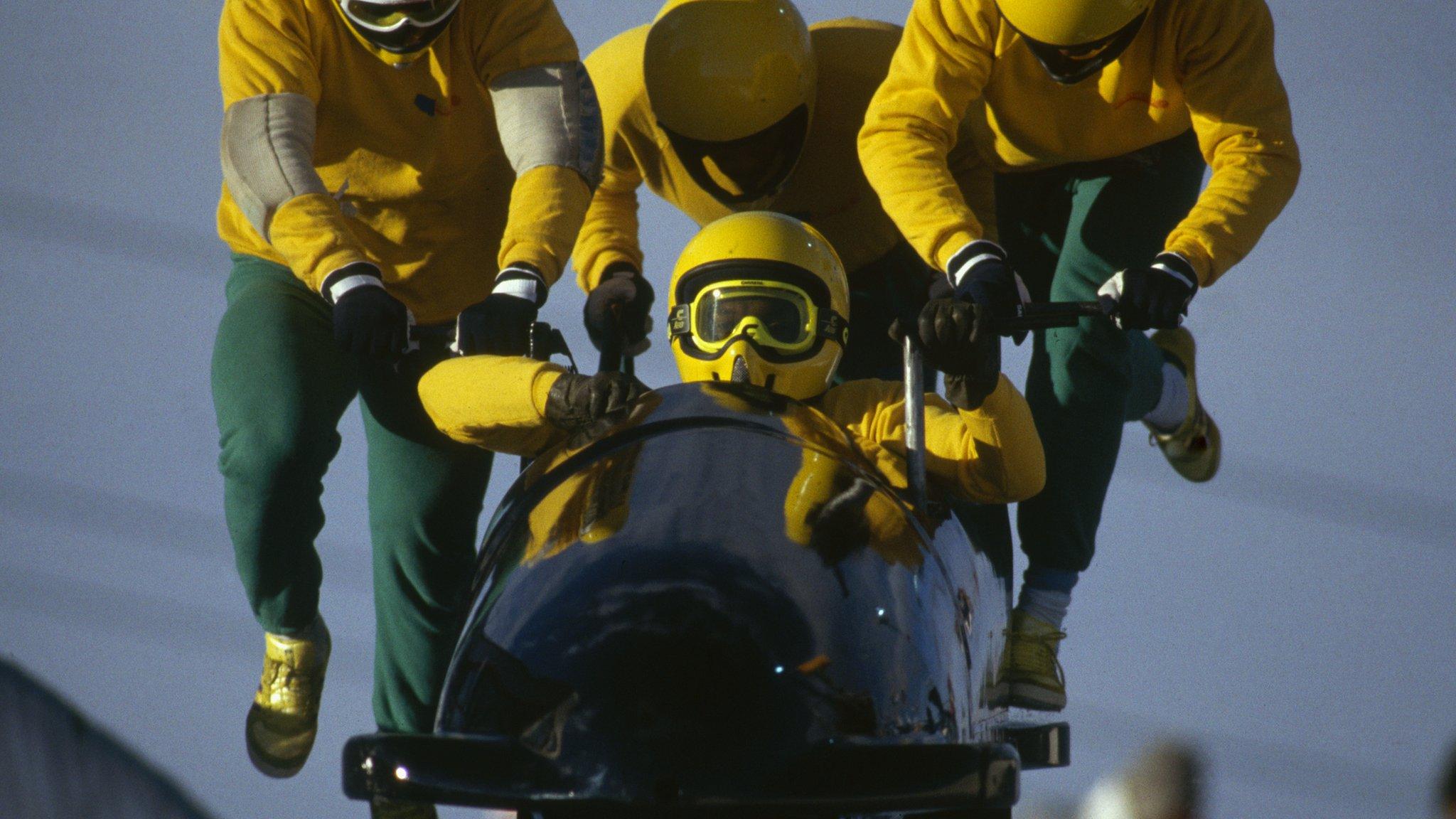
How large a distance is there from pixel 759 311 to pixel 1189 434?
253 centimetres

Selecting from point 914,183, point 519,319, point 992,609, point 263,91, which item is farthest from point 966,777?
point 263,91

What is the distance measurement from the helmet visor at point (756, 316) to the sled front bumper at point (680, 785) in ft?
5.82

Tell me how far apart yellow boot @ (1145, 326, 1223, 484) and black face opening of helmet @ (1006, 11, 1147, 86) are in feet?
5.57

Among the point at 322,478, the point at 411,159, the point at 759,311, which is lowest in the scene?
the point at 322,478

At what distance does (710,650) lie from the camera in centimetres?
269

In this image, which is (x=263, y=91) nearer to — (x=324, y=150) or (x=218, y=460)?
(x=324, y=150)

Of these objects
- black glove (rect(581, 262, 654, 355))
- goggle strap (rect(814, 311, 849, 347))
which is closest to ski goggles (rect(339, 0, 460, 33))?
black glove (rect(581, 262, 654, 355))

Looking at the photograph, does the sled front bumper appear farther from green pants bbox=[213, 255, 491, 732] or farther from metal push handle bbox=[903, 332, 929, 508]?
green pants bbox=[213, 255, 491, 732]

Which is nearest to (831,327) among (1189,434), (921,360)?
(921,360)

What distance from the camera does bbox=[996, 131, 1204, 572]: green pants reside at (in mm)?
4734

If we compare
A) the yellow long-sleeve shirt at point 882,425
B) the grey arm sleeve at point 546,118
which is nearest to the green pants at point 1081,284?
the yellow long-sleeve shirt at point 882,425

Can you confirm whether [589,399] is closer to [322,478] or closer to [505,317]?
[505,317]

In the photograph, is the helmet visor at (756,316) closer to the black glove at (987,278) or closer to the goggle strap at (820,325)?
the goggle strap at (820,325)

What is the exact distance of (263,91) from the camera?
4320 mm
